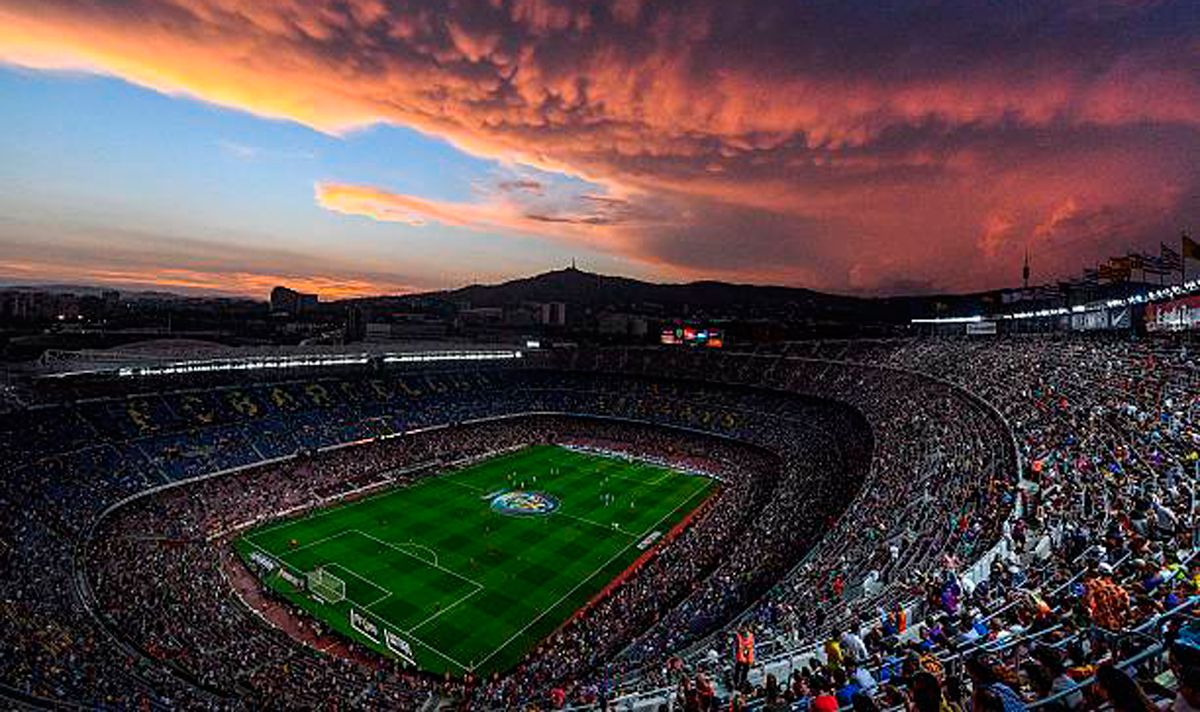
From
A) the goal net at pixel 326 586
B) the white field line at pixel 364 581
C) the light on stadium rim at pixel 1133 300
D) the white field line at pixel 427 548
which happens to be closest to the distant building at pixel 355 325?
the white field line at pixel 427 548

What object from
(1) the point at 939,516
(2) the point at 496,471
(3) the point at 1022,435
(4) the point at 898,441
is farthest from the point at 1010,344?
(2) the point at 496,471

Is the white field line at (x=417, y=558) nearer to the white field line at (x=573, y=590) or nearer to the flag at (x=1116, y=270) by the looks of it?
the white field line at (x=573, y=590)

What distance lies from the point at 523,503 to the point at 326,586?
16243 mm

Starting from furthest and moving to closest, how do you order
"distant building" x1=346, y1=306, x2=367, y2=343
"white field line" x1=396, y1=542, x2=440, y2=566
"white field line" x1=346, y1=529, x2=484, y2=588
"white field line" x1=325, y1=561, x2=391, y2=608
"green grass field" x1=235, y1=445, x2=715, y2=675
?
"distant building" x1=346, y1=306, x2=367, y2=343 < "white field line" x1=396, y1=542, x2=440, y2=566 < "white field line" x1=346, y1=529, x2=484, y2=588 < "white field line" x1=325, y1=561, x2=391, y2=608 < "green grass field" x1=235, y1=445, x2=715, y2=675

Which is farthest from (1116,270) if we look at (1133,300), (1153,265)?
(1133,300)

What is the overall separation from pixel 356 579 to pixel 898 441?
3222 cm

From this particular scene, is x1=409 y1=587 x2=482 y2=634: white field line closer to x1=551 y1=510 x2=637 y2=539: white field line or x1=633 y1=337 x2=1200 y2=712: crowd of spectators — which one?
x1=551 y1=510 x2=637 y2=539: white field line

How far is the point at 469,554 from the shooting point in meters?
37.5

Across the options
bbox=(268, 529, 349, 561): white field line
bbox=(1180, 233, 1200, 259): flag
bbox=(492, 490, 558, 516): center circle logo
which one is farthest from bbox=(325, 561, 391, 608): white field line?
bbox=(1180, 233, 1200, 259): flag

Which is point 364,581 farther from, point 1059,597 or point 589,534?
point 1059,597

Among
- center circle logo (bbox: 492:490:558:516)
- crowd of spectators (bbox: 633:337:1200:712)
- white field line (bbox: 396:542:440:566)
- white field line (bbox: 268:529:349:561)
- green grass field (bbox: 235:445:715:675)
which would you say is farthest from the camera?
center circle logo (bbox: 492:490:558:516)

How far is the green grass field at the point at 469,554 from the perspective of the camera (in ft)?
96.0

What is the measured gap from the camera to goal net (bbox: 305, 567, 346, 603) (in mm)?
31625

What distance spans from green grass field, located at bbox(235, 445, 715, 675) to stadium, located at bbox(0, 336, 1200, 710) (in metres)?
0.21
